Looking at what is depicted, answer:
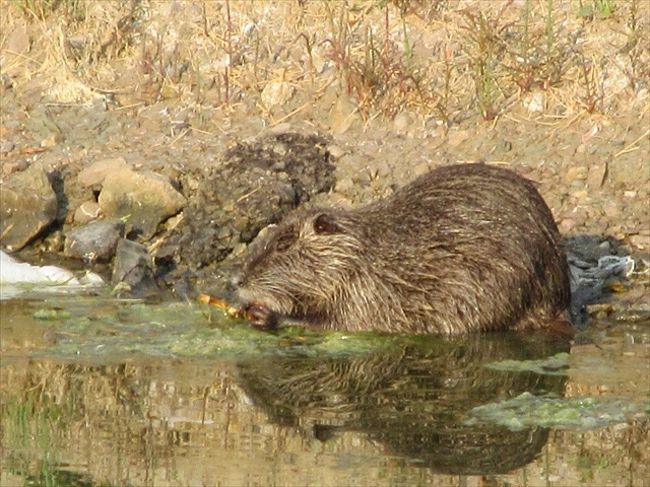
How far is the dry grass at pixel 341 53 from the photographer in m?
10.3

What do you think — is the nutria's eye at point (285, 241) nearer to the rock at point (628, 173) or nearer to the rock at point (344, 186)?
the rock at point (344, 186)

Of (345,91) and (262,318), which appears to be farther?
(345,91)

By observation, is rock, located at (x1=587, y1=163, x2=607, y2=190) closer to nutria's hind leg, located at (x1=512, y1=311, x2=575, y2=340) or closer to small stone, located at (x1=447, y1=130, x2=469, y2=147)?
small stone, located at (x1=447, y1=130, x2=469, y2=147)

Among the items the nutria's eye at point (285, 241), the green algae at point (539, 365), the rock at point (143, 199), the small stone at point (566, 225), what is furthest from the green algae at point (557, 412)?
the rock at point (143, 199)

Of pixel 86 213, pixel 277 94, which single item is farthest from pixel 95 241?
pixel 277 94

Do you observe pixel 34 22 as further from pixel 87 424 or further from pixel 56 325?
pixel 87 424

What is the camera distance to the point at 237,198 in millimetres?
9477

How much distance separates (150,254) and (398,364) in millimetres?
2207

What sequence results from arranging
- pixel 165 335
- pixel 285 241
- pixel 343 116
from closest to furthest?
1. pixel 165 335
2. pixel 285 241
3. pixel 343 116

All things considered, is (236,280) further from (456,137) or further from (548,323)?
(456,137)

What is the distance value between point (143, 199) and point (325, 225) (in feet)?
6.17

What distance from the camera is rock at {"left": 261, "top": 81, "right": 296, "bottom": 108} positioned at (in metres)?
10.6

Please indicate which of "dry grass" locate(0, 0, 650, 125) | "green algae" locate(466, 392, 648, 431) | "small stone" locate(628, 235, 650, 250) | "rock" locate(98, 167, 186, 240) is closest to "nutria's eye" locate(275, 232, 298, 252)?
"rock" locate(98, 167, 186, 240)

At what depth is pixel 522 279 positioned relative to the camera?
26.0 ft
